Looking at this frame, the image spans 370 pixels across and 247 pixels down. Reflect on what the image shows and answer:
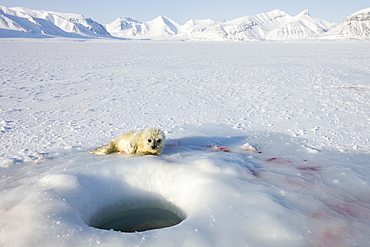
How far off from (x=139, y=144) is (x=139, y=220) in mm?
1137

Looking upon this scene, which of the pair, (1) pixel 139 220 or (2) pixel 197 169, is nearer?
(1) pixel 139 220

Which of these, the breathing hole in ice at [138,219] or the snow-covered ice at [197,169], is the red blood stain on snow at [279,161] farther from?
the breathing hole in ice at [138,219]

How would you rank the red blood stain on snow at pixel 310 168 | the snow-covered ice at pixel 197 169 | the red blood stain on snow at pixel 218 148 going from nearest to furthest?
the snow-covered ice at pixel 197 169, the red blood stain on snow at pixel 310 168, the red blood stain on snow at pixel 218 148

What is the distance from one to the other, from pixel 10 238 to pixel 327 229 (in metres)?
2.34

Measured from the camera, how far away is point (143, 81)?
31.9 feet

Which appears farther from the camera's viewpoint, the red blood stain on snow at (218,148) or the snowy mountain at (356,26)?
the snowy mountain at (356,26)

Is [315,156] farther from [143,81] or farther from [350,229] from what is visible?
[143,81]

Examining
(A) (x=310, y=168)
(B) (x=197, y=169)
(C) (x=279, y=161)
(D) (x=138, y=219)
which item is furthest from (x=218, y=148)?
(D) (x=138, y=219)

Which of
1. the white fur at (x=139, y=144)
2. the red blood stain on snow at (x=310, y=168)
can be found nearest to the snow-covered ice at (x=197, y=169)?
the red blood stain on snow at (x=310, y=168)

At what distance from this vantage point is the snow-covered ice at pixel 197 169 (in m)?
2.02

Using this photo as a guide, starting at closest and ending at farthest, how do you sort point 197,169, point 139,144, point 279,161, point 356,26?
point 197,169 → point 279,161 → point 139,144 → point 356,26

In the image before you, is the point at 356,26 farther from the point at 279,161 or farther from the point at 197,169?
the point at 197,169

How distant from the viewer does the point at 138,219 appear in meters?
2.79

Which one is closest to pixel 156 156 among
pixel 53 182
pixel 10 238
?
pixel 53 182
